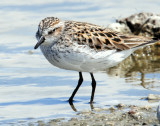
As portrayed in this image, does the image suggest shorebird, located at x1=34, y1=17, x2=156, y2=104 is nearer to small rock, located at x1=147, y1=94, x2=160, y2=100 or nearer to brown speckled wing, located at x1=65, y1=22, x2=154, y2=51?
brown speckled wing, located at x1=65, y1=22, x2=154, y2=51

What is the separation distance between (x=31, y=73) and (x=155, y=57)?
390 centimetres

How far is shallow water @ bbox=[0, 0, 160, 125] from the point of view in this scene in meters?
10.7

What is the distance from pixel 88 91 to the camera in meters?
11.9

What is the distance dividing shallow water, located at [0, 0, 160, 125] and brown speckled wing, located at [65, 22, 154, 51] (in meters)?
1.20

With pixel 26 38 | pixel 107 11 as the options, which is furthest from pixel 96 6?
pixel 26 38

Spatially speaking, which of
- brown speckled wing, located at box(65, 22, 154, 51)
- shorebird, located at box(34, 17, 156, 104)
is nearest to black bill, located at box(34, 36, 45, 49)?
shorebird, located at box(34, 17, 156, 104)

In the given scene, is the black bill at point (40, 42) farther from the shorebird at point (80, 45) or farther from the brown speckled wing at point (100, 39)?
the brown speckled wing at point (100, 39)

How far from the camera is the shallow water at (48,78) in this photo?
1069 centimetres

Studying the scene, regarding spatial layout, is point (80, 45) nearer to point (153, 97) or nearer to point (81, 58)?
point (81, 58)

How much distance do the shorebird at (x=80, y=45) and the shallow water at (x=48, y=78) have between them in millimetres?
A: 659

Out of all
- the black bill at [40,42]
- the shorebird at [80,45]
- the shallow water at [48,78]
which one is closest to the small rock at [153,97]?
the shallow water at [48,78]

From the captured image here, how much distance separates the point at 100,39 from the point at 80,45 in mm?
615

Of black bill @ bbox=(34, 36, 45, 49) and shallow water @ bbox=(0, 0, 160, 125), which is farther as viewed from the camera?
shallow water @ bbox=(0, 0, 160, 125)

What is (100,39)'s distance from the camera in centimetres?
1075
